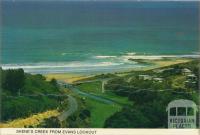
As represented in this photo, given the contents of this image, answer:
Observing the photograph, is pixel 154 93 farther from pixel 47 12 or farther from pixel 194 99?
pixel 47 12

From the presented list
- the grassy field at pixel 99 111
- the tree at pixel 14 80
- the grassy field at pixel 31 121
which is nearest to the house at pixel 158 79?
the grassy field at pixel 99 111

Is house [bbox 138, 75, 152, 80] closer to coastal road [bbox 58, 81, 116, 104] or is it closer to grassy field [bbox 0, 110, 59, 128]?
coastal road [bbox 58, 81, 116, 104]

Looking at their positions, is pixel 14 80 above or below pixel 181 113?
above

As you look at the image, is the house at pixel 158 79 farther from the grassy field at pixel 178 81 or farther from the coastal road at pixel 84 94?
the coastal road at pixel 84 94

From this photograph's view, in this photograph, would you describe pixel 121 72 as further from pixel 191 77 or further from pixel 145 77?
pixel 191 77

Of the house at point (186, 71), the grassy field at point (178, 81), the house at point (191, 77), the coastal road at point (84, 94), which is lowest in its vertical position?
the coastal road at point (84, 94)

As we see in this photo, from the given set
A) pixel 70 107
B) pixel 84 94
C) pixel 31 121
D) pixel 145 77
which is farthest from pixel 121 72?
pixel 31 121

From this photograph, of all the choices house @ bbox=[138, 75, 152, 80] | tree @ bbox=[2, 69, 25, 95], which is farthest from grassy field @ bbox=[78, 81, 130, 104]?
tree @ bbox=[2, 69, 25, 95]
